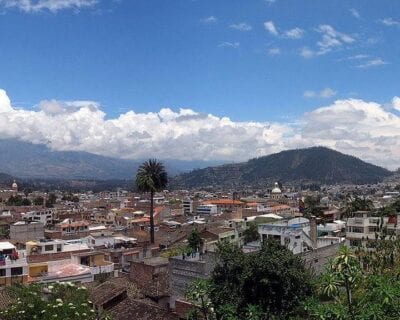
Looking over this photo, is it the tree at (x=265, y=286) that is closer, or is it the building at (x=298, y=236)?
the tree at (x=265, y=286)

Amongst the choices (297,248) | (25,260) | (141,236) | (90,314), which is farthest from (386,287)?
(141,236)

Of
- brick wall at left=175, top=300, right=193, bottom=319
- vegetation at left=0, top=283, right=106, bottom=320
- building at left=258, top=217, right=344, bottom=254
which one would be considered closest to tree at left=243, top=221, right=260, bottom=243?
building at left=258, top=217, right=344, bottom=254

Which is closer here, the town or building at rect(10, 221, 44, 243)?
the town

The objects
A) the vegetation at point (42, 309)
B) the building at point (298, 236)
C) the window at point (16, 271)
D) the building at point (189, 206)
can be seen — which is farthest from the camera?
the building at point (189, 206)

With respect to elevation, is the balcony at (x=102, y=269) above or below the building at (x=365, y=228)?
below

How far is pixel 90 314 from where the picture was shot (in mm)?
20797

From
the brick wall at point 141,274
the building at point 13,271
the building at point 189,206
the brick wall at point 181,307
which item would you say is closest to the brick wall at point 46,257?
the building at point 13,271

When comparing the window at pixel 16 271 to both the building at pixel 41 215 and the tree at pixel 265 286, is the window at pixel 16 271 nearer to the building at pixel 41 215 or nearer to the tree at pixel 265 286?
the tree at pixel 265 286

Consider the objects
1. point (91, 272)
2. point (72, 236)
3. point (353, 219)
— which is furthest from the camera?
point (72, 236)

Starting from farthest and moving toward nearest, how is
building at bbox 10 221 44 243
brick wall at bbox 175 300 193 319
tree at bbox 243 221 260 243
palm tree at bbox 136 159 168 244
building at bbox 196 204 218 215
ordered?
building at bbox 196 204 218 215, building at bbox 10 221 44 243, tree at bbox 243 221 260 243, palm tree at bbox 136 159 168 244, brick wall at bbox 175 300 193 319

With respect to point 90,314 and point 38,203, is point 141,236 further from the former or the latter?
point 38,203

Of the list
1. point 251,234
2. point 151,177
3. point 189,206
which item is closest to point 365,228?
point 251,234

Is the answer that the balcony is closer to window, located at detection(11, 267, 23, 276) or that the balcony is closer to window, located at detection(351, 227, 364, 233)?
window, located at detection(11, 267, 23, 276)

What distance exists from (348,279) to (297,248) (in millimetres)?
26542
